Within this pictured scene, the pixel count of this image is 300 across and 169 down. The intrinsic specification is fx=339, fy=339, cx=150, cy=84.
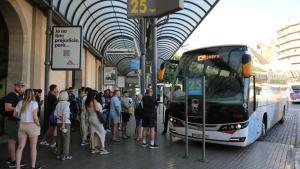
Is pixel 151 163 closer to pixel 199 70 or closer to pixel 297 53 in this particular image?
pixel 199 70

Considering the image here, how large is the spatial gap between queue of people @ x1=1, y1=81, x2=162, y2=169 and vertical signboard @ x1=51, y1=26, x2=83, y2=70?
0.96 m

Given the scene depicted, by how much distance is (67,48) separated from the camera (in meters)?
10.0

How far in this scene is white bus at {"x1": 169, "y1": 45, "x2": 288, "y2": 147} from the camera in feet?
29.3

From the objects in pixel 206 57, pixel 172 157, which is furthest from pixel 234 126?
pixel 206 57

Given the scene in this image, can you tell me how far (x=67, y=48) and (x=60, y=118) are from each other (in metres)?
3.09

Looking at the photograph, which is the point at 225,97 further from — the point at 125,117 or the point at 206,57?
the point at 125,117

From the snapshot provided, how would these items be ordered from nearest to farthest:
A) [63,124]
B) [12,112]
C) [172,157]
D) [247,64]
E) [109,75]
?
[12,112]
[63,124]
[172,157]
[247,64]
[109,75]

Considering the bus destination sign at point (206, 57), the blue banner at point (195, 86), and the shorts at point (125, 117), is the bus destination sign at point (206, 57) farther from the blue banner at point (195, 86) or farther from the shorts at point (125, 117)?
the shorts at point (125, 117)

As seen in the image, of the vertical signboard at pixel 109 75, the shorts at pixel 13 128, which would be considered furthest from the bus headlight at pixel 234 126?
the vertical signboard at pixel 109 75

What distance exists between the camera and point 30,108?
246 inches

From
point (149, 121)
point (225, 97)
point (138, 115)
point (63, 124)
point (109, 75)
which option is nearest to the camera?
point (63, 124)

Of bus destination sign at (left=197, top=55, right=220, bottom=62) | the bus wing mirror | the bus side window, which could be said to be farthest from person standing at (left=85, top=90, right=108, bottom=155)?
the bus side window

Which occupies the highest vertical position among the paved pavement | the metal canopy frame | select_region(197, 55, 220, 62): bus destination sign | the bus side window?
the metal canopy frame

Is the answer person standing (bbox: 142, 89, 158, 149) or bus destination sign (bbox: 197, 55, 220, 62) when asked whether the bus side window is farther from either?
person standing (bbox: 142, 89, 158, 149)
